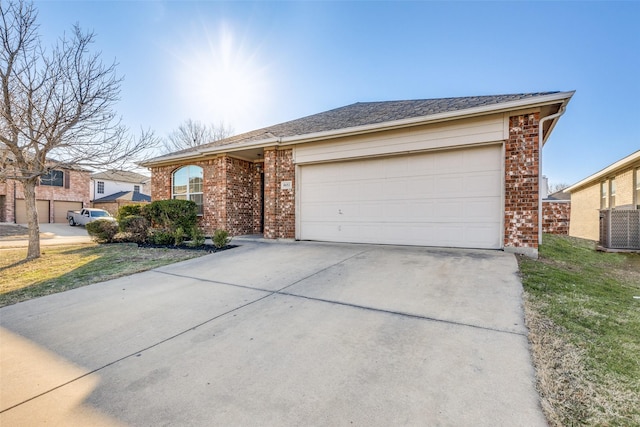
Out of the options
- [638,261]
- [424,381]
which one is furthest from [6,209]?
[638,261]

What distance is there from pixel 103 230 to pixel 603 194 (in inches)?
867

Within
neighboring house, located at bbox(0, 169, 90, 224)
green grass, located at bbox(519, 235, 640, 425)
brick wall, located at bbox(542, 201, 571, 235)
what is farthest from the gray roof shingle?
neighboring house, located at bbox(0, 169, 90, 224)

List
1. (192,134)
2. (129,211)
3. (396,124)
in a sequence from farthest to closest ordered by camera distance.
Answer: (192,134)
(129,211)
(396,124)

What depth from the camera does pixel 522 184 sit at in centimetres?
569

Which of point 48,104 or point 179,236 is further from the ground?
point 48,104

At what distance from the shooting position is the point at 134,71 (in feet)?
25.6

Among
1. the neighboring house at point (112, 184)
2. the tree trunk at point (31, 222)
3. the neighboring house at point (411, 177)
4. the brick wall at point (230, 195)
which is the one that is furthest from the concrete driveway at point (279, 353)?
the neighboring house at point (112, 184)

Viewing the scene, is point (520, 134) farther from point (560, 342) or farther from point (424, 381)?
point (424, 381)

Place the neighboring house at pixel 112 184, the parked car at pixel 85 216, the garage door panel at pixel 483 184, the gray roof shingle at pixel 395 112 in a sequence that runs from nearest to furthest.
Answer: the garage door panel at pixel 483 184, the gray roof shingle at pixel 395 112, the parked car at pixel 85 216, the neighboring house at pixel 112 184

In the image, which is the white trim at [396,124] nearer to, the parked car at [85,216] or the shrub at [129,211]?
the shrub at [129,211]

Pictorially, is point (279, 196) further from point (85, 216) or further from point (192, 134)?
point (192, 134)

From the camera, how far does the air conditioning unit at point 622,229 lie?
351 inches

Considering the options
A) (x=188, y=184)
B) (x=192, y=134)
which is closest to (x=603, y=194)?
(x=188, y=184)

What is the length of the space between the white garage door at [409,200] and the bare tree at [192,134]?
72.1ft
